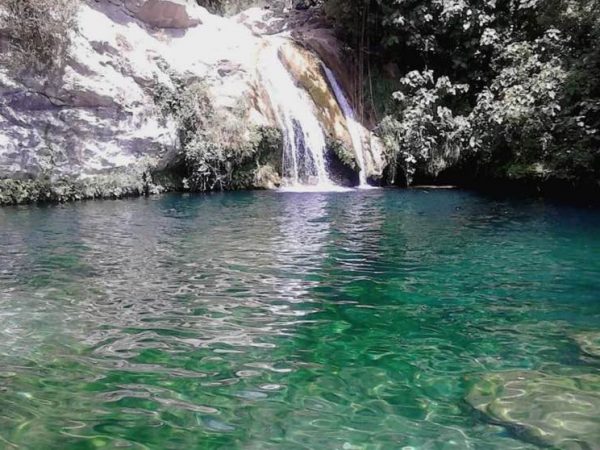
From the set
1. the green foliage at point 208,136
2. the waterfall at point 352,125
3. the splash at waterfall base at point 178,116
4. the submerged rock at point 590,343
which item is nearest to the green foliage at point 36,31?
the splash at waterfall base at point 178,116

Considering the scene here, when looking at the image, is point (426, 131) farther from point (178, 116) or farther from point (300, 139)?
point (178, 116)

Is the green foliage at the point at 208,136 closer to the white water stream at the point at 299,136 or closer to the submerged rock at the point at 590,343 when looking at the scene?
the white water stream at the point at 299,136

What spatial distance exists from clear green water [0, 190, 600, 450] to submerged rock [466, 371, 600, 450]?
0.01 meters

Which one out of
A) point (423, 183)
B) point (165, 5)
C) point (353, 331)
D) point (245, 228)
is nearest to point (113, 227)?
point (245, 228)

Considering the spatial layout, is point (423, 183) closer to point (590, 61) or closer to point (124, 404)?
point (590, 61)

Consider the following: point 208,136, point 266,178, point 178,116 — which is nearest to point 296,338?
point 208,136

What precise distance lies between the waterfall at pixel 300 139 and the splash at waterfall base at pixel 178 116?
4 cm

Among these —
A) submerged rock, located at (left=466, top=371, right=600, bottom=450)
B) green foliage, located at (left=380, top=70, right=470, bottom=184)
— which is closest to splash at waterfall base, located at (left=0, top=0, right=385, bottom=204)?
green foliage, located at (left=380, top=70, right=470, bottom=184)

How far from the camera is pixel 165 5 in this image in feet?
62.1

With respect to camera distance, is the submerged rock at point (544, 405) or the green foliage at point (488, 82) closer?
the submerged rock at point (544, 405)

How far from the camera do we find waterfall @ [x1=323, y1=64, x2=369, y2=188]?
19.2 meters

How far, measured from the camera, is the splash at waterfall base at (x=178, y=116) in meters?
15.1

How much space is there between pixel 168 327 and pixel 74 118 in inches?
467

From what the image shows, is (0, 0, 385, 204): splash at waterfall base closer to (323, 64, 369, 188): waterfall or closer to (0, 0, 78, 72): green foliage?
(323, 64, 369, 188): waterfall
